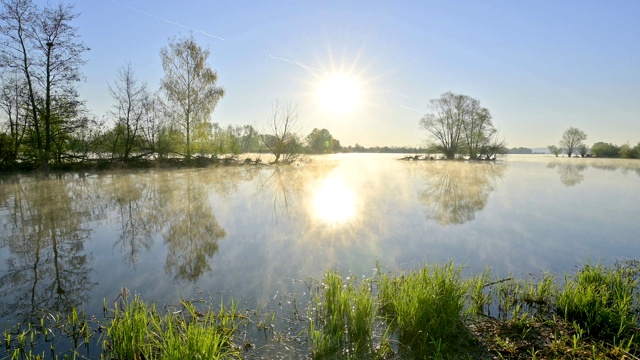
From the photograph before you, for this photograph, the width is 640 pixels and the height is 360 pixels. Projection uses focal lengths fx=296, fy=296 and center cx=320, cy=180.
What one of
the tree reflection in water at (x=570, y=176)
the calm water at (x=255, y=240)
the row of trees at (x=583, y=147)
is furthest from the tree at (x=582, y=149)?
the calm water at (x=255, y=240)

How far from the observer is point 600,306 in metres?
2.84

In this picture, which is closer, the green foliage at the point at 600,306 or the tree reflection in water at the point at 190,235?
the green foliage at the point at 600,306

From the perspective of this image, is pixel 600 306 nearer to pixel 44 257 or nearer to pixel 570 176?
pixel 44 257

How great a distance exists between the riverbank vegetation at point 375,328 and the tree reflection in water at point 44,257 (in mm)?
524

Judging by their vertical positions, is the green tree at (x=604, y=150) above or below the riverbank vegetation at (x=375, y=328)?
above

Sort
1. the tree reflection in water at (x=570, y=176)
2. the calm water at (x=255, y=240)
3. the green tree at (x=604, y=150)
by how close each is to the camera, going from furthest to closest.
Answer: the green tree at (x=604, y=150), the tree reflection in water at (x=570, y=176), the calm water at (x=255, y=240)

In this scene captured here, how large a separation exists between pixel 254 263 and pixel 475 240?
13.0 ft

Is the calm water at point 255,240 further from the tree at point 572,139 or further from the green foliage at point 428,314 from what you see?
the tree at point 572,139

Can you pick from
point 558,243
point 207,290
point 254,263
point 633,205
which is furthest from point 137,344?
point 633,205

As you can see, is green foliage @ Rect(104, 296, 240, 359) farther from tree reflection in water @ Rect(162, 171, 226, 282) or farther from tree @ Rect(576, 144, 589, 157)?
tree @ Rect(576, 144, 589, 157)

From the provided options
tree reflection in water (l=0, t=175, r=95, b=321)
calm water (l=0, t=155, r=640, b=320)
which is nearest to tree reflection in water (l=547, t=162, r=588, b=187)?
calm water (l=0, t=155, r=640, b=320)

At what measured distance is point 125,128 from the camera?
2156 cm

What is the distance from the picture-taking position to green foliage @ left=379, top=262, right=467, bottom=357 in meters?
2.44

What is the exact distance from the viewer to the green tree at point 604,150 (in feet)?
192
